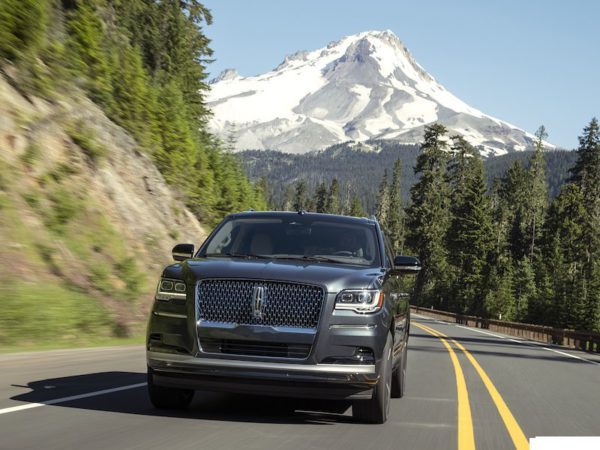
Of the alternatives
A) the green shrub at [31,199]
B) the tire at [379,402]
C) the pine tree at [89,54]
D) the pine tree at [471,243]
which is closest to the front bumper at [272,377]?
the tire at [379,402]

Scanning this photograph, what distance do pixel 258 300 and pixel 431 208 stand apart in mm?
99173

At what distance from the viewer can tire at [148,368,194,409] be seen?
299 inches

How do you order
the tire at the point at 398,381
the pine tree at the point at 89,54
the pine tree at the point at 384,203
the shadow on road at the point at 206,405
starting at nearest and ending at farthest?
1. the shadow on road at the point at 206,405
2. the tire at the point at 398,381
3. the pine tree at the point at 89,54
4. the pine tree at the point at 384,203

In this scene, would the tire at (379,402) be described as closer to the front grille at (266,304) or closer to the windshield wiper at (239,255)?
the front grille at (266,304)

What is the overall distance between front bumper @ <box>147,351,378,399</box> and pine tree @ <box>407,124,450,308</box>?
98.6 m

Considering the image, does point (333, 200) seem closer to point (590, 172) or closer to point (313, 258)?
point (590, 172)

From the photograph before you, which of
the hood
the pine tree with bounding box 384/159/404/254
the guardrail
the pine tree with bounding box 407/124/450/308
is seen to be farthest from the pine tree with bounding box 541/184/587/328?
the hood

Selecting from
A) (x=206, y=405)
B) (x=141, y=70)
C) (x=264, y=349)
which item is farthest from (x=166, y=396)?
(x=141, y=70)

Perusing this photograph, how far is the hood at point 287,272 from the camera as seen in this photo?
709 cm

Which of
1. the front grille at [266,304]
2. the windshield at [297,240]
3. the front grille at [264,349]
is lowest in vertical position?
the front grille at [264,349]

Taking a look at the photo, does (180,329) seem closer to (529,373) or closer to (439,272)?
(529,373)

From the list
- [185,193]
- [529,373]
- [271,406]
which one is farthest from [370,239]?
[185,193]

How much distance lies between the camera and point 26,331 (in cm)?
1294

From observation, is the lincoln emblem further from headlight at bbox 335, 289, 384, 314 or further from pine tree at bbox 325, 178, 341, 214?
pine tree at bbox 325, 178, 341, 214
